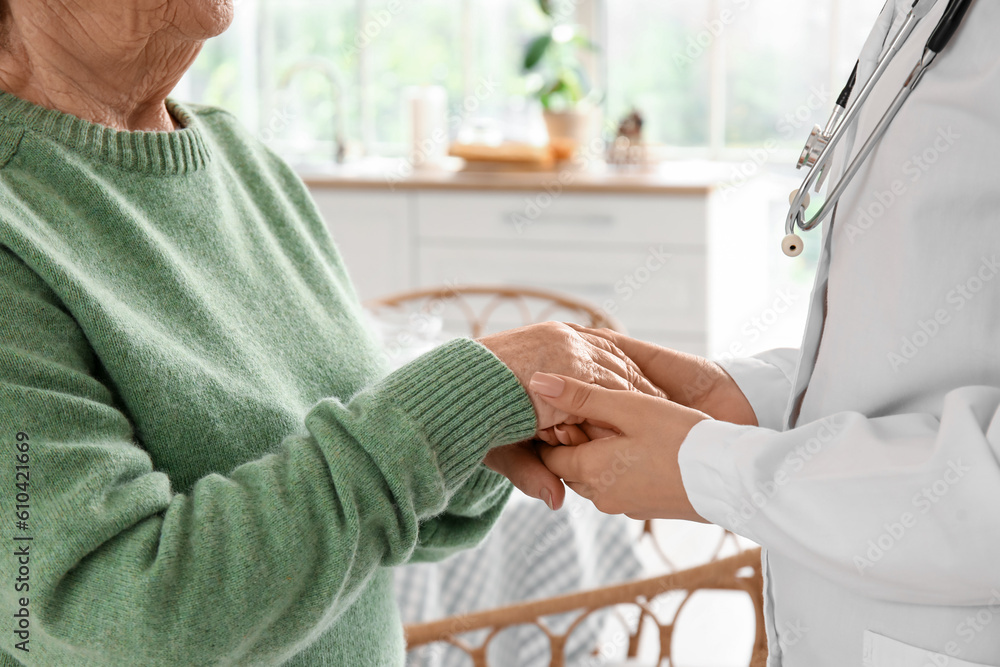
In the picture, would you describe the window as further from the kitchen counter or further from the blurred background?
the kitchen counter

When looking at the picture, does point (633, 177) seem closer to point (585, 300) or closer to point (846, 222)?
point (585, 300)

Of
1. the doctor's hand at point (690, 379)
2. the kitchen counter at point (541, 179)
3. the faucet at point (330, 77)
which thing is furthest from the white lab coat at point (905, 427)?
the faucet at point (330, 77)

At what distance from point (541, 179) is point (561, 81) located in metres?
0.49

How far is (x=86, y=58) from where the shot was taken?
80 centimetres

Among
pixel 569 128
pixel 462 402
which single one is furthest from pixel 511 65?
pixel 462 402

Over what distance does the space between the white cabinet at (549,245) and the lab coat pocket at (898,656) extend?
2.26 metres

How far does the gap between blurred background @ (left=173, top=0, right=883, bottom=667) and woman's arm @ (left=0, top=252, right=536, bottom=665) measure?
4.34 feet

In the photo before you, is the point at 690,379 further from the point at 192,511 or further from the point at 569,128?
the point at 569,128

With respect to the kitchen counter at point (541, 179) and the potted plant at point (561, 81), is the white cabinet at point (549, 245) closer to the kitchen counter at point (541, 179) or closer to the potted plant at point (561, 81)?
the kitchen counter at point (541, 179)

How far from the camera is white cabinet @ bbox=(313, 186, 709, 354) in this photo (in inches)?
115

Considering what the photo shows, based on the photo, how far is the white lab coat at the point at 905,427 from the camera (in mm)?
614

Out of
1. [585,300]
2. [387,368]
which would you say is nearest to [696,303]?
[585,300]

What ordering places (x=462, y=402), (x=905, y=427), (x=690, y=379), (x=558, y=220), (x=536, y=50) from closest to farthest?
1. (x=905, y=427)
2. (x=462, y=402)
3. (x=690, y=379)
4. (x=558, y=220)
5. (x=536, y=50)

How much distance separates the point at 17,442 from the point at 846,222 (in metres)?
0.62
